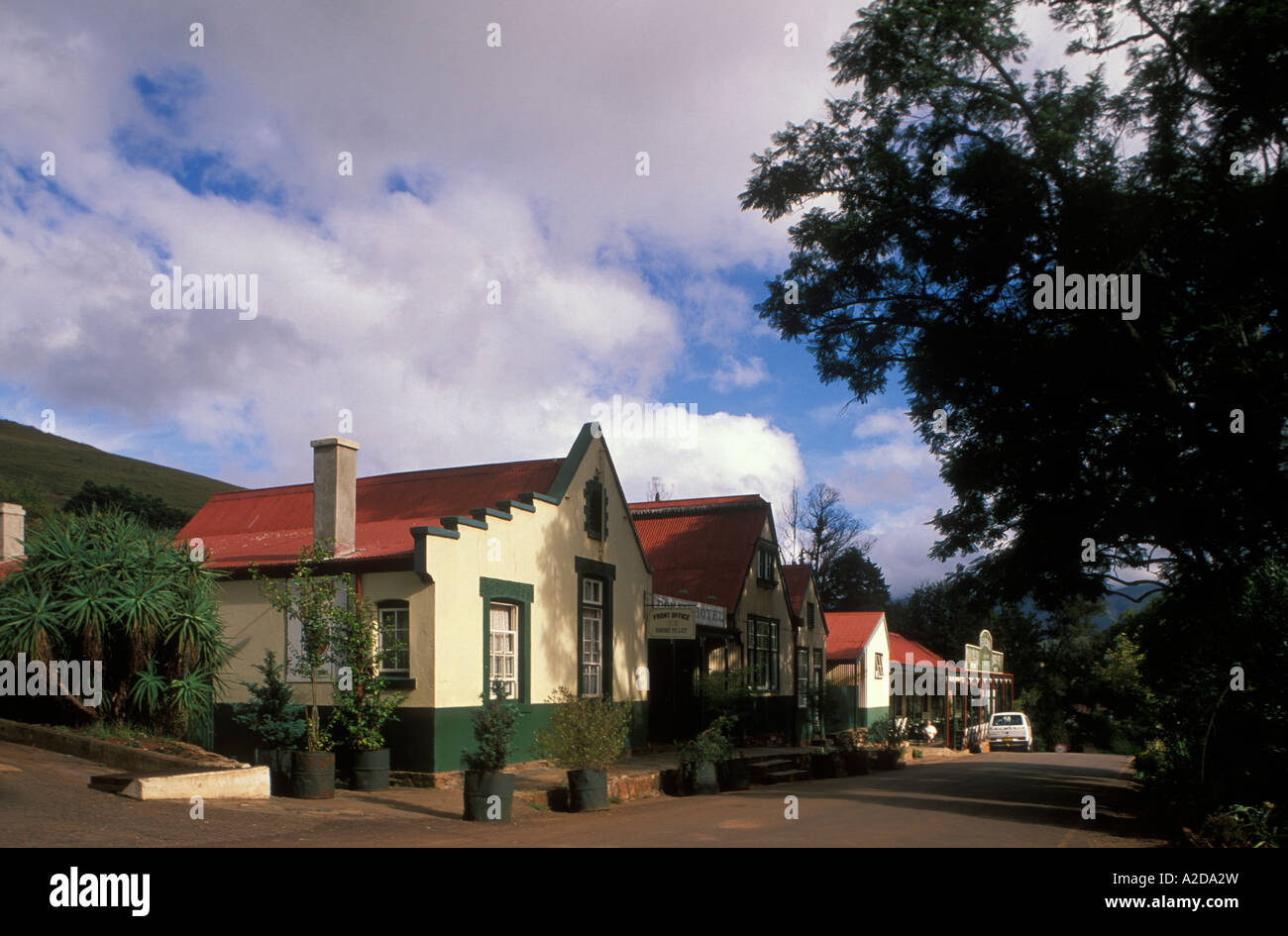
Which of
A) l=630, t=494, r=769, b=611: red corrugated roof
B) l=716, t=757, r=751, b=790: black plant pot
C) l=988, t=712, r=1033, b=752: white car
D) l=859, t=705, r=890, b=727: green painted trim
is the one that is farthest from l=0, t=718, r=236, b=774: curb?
l=988, t=712, r=1033, b=752: white car

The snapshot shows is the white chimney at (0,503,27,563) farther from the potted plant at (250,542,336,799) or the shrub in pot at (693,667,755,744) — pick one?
the shrub in pot at (693,667,755,744)

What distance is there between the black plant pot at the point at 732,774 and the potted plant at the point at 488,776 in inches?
238

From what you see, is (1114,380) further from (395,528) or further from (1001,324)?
(395,528)

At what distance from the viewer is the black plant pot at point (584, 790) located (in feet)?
49.3

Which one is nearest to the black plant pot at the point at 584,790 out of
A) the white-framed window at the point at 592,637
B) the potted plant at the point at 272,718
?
the potted plant at the point at 272,718

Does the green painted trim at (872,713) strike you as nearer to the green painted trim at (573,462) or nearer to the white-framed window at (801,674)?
the white-framed window at (801,674)

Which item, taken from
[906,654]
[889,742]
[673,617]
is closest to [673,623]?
[673,617]

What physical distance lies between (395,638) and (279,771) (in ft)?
9.93

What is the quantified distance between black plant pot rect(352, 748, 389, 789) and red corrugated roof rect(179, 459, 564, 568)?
380cm

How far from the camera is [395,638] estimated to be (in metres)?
17.1

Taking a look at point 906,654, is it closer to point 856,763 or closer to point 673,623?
point 856,763

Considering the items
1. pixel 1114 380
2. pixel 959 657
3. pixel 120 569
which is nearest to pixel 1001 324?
pixel 1114 380

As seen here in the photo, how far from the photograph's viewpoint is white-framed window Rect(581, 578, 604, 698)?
21438 mm

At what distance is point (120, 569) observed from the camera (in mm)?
17406
